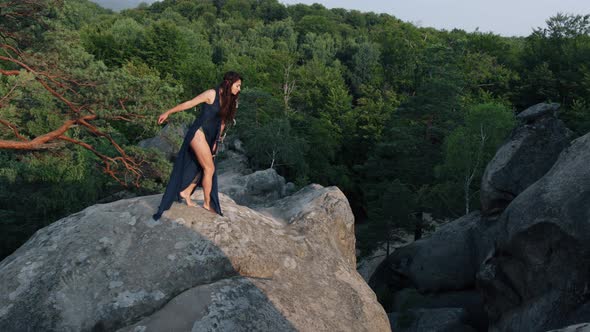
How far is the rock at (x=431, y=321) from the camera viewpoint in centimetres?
1399

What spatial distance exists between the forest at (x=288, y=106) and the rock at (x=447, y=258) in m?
5.34

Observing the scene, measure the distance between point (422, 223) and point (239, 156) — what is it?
49.0ft

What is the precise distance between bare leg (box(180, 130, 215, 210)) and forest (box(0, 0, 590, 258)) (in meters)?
7.92

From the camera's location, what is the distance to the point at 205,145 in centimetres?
639

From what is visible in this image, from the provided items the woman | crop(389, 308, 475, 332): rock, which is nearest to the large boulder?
the woman

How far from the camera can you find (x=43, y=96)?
1470cm

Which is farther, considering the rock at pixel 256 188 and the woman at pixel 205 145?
the rock at pixel 256 188

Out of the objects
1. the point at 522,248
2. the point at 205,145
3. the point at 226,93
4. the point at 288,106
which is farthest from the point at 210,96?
the point at 288,106

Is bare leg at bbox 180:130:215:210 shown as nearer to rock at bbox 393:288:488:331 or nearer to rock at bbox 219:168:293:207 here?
rock at bbox 393:288:488:331

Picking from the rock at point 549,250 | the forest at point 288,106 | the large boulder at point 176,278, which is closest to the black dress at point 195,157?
the large boulder at point 176,278

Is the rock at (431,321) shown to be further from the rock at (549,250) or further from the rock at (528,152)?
the rock at (528,152)

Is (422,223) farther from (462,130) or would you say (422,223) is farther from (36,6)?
(36,6)

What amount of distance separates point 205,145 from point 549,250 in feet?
24.0

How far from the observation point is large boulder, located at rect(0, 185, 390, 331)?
5.08m
